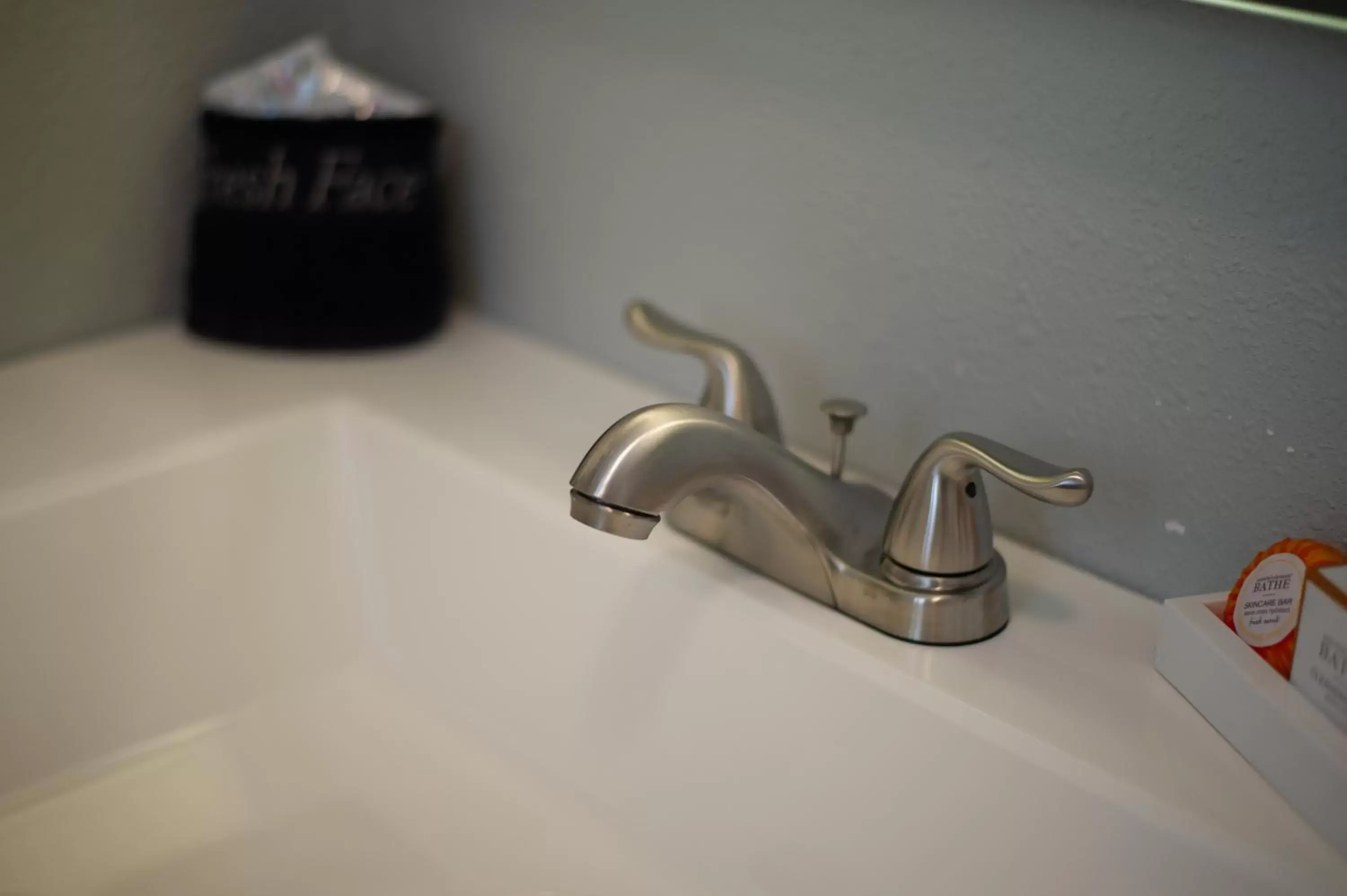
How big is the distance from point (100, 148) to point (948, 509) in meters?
0.58

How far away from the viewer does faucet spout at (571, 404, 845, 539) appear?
0.52 meters

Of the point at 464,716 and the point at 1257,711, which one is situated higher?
the point at 1257,711

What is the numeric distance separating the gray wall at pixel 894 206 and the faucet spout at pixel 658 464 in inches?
6.0

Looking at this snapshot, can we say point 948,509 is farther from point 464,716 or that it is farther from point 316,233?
point 316,233

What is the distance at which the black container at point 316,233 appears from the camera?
0.80m


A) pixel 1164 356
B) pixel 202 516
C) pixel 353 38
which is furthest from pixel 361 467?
pixel 1164 356

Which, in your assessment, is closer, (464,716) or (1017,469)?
(1017,469)

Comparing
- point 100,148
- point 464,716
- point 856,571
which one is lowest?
point 464,716

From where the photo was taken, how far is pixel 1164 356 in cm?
59

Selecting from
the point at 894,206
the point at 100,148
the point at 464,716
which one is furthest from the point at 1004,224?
the point at 100,148

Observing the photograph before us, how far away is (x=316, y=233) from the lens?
2.69 ft

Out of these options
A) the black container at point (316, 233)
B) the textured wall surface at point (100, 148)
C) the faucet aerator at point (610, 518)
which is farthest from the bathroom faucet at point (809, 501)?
the textured wall surface at point (100, 148)

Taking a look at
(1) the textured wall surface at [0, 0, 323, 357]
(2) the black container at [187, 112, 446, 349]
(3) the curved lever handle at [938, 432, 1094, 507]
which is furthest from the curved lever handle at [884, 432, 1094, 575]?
(1) the textured wall surface at [0, 0, 323, 357]

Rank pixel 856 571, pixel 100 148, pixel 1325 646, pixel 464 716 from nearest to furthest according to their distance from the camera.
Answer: pixel 1325 646
pixel 856 571
pixel 464 716
pixel 100 148
